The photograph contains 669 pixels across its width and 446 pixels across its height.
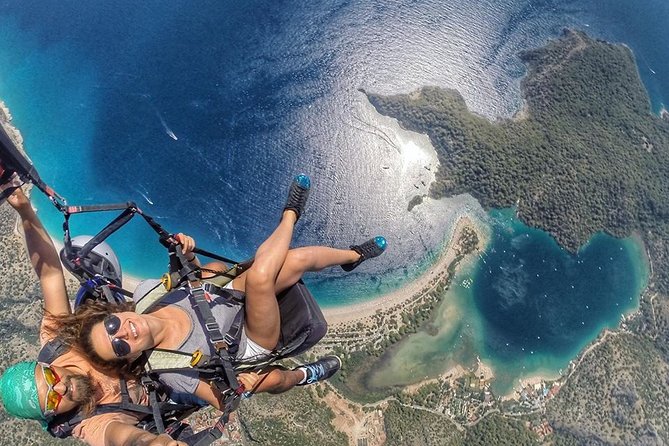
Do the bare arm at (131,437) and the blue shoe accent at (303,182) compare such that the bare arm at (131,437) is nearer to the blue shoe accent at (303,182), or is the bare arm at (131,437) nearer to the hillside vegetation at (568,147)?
the blue shoe accent at (303,182)

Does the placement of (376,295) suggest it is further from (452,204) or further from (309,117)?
(309,117)

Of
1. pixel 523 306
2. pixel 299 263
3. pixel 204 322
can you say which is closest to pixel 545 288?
pixel 523 306

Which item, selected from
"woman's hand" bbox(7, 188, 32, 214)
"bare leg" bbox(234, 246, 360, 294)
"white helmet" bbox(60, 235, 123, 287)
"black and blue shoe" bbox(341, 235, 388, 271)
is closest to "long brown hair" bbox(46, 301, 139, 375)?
"woman's hand" bbox(7, 188, 32, 214)

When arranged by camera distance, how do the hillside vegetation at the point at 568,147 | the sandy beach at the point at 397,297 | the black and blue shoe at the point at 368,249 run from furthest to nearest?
the hillside vegetation at the point at 568,147 → the sandy beach at the point at 397,297 → the black and blue shoe at the point at 368,249

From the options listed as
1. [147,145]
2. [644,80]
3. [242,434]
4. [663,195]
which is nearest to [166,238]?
[242,434]

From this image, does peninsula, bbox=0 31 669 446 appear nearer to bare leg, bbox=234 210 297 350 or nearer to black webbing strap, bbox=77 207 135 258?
bare leg, bbox=234 210 297 350

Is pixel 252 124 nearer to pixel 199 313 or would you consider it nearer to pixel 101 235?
pixel 101 235

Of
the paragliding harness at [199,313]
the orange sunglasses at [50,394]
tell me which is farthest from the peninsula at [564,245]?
the orange sunglasses at [50,394]
